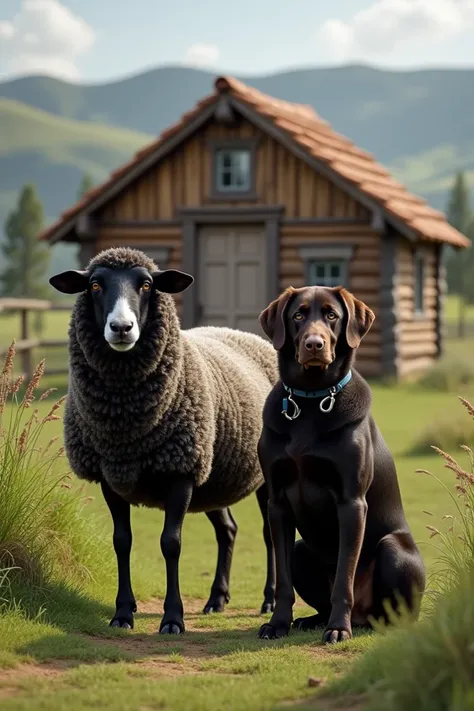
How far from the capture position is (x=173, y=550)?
6086mm

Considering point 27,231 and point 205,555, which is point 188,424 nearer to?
point 205,555

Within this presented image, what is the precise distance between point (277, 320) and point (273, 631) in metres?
1.58

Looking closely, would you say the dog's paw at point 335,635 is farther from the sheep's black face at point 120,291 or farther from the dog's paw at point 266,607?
the sheep's black face at point 120,291

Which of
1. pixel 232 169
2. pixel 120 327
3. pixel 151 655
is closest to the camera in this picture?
pixel 151 655

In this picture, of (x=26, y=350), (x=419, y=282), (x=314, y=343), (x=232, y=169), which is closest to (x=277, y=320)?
(x=314, y=343)

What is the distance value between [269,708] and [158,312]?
2.80m

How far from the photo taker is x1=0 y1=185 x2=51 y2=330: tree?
63906 mm

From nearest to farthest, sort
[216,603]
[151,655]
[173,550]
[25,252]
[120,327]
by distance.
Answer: [151,655]
[120,327]
[173,550]
[216,603]
[25,252]

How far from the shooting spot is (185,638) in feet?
19.1

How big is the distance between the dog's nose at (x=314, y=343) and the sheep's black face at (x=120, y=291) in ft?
3.22

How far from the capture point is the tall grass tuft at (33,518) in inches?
238

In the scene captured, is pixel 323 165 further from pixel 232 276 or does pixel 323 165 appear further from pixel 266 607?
pixel 266 607

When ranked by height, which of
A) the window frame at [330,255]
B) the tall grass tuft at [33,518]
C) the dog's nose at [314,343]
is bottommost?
the tall grass tuft at [33,518]

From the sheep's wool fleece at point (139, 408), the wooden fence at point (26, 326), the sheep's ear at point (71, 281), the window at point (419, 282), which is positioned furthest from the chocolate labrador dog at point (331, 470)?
the window at point (419, 282)
